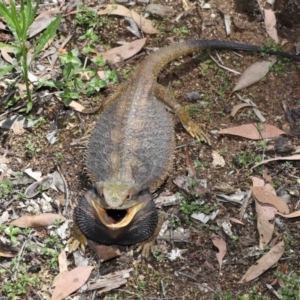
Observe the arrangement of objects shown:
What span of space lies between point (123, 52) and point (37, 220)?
7.28ft

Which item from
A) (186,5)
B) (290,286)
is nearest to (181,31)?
(186,5)

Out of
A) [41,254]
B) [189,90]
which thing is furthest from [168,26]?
[41,254]

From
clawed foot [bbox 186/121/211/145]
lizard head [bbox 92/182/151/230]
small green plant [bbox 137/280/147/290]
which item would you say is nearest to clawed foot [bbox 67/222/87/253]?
lizard head [bbox 92/182/151/230]

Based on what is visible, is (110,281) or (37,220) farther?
(37,220)

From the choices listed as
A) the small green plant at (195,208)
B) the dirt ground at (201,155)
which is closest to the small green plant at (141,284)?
the dirt ground at (201,155)

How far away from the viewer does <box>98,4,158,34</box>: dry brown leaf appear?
6.93 m

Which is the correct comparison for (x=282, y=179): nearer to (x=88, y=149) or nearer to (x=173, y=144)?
(x=173, y=144)

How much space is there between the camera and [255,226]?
5.40m

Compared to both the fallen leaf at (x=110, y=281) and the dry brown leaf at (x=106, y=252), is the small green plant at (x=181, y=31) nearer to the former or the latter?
the dry brown leaf at (x=106, y=252)

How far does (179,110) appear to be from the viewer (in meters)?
6.09

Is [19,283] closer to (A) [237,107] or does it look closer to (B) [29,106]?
(B) [29,106]

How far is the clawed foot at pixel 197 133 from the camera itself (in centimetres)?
600

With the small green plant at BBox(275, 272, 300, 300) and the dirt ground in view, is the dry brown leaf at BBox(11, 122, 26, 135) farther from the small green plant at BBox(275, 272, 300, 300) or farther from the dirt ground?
the small green plant at BBox(275, 272, 300, 300)

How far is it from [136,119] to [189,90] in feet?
3.38
